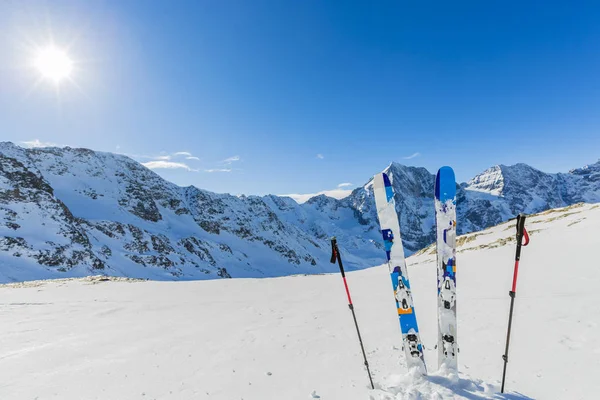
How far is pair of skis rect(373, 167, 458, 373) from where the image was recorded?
5875 millimetres

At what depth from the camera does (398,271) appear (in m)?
6.49

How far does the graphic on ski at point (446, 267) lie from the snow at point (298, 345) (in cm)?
54

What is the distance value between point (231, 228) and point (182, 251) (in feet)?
184

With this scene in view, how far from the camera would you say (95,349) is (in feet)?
25.9

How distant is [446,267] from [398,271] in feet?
3.28

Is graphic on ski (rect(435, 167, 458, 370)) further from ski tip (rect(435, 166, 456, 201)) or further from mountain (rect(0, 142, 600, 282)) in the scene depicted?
mountain (rect(0, 142, 600, 282))

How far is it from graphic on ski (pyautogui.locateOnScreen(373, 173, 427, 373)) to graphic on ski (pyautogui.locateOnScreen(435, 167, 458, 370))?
503 mm

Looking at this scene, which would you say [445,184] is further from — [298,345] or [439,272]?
[298,345]

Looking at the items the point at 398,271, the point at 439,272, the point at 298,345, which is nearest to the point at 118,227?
the point at 298,345

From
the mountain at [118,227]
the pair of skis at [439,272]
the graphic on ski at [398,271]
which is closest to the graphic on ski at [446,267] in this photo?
the pair of skis at [439,272]

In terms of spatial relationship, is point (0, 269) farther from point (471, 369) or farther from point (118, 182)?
point (118, 182)

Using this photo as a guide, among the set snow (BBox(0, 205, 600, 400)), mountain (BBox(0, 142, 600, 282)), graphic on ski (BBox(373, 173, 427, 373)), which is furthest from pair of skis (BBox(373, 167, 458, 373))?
mountain (BBox(0, 142, 600, 282))

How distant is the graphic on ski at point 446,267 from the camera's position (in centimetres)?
579

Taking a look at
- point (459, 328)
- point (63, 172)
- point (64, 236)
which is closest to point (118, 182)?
point (63, 172)
